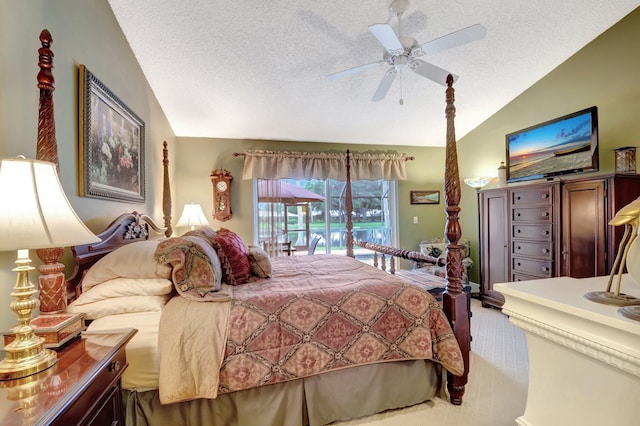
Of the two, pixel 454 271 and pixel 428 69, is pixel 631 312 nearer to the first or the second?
pixel 454 271

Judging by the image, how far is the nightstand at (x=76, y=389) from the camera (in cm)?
71

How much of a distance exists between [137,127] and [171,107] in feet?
2.78

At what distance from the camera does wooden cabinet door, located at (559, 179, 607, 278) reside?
8.45 feet

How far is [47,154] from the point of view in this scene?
121 cm

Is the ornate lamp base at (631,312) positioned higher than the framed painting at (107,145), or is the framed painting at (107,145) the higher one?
the framed painting at (107,145)

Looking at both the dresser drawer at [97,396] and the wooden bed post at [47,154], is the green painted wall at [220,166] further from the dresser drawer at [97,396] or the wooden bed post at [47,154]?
the dresser drawer at [97,396]

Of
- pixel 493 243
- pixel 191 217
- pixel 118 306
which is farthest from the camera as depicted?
pixel 493 243

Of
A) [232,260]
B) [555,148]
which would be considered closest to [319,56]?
[232,260]

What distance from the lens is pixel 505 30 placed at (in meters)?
2.66

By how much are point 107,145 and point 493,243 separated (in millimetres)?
4248

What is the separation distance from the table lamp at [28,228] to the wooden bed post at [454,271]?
1902 millimetres

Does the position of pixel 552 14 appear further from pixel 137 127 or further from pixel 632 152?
pixel 137 127

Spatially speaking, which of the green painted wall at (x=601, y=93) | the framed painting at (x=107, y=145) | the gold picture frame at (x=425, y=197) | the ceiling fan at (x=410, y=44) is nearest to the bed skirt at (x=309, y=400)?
the framed painting at (x=107, y=145)

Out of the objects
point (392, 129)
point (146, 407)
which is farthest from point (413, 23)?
point (146, 407)
